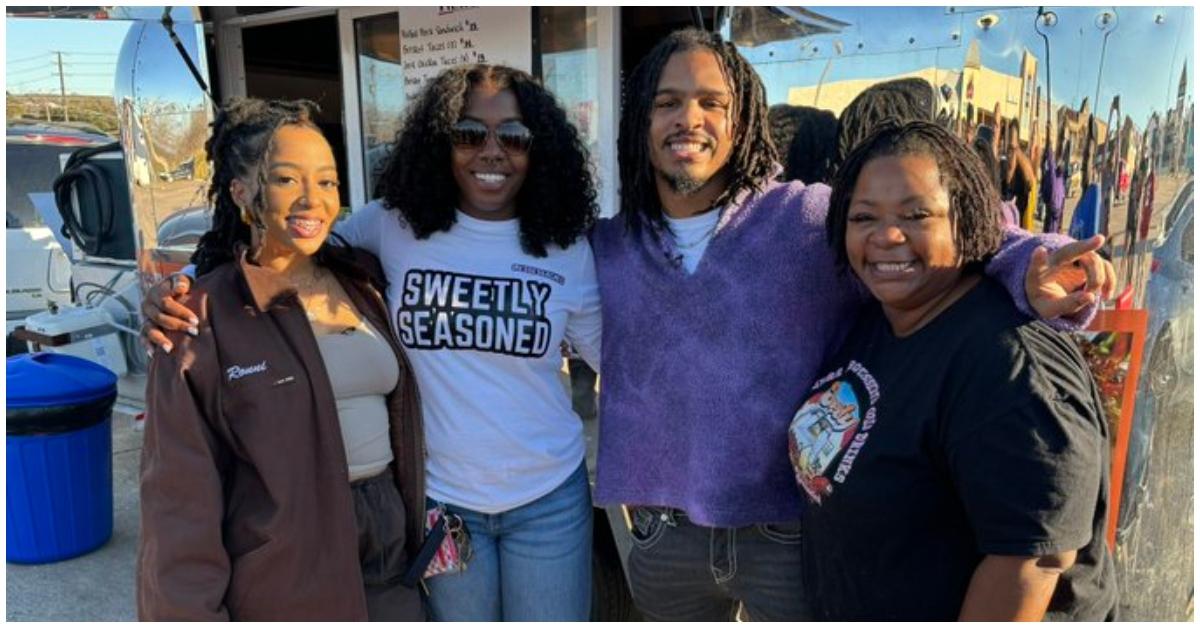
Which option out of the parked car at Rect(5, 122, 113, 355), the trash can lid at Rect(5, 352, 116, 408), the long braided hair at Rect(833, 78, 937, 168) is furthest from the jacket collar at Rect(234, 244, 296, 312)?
the parked car at Rect(5, 122, 113, 355)

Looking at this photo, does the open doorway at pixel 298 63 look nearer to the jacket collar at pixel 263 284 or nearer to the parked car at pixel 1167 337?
the jacket collar at pixel 263 284

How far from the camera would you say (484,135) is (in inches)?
78.5

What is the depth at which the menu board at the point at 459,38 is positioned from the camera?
3613mm

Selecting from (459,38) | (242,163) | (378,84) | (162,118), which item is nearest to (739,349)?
(242,163)

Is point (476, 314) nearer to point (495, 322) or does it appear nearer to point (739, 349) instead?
point (495, 322)

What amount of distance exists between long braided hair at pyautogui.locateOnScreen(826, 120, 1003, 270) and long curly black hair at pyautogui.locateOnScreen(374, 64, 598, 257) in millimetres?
721

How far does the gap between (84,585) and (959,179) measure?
378 centimetres

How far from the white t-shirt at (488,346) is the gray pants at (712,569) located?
0.27 m

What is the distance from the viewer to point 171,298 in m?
1.75

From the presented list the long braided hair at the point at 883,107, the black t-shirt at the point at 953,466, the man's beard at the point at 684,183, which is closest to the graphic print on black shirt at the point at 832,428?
the black t-shirt at the point at 953,466

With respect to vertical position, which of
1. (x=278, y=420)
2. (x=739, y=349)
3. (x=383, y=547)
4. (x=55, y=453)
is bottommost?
(x=55, y=453)

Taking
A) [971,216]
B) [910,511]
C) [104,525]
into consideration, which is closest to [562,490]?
[910,511]

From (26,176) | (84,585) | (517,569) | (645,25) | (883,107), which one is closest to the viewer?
(517,569)

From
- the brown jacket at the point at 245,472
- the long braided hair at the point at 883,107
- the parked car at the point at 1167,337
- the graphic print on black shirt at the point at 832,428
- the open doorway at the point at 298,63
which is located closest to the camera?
the graphic print on black shirt at the point at 832,428
